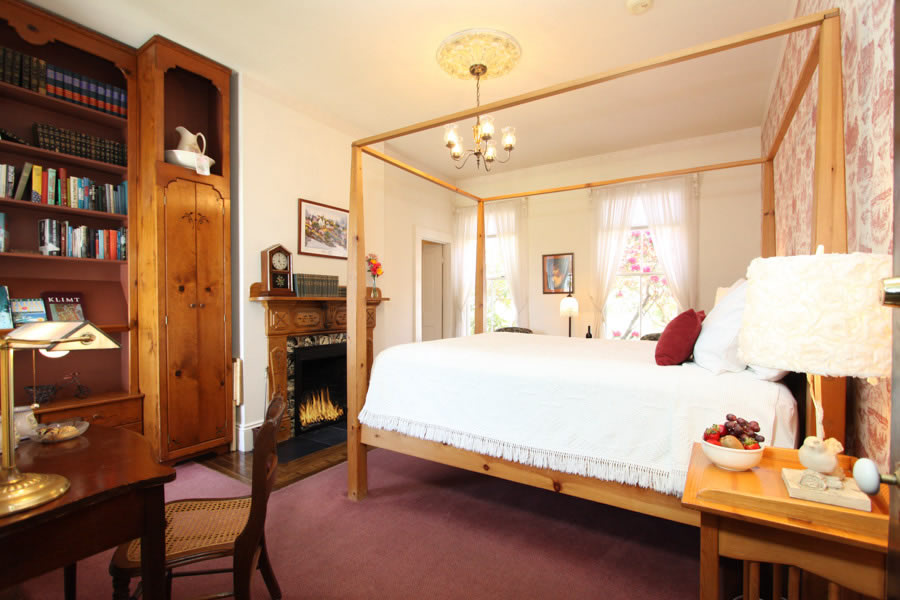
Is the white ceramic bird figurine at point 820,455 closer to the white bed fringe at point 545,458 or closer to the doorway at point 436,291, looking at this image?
the white bed fringe at point 545,458

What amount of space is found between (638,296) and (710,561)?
449 centimetres

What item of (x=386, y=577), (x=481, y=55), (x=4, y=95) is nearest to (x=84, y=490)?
(x=386, y=577)

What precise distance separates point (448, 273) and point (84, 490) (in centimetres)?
554

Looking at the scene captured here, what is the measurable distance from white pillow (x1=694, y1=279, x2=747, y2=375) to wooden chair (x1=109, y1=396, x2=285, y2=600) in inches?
68.1

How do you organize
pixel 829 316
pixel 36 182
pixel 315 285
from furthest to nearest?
pixel 315 285
pixel 36 182
pixel 829 316

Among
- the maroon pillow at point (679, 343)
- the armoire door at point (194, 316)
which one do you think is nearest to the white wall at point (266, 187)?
the armoire door at point (194, 316)

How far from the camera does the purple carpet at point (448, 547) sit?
68.5 inches

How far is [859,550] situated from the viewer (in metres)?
0.86

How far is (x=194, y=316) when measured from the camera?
3115 millimetres

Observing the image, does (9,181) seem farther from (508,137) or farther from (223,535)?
(508,137)

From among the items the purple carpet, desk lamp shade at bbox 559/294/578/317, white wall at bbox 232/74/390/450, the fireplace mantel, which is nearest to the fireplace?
the fireplace mantel

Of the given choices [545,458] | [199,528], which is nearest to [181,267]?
[199,528]

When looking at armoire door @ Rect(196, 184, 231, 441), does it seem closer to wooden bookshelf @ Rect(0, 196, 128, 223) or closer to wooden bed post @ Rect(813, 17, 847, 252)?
wooden bookshelf @ Rect(0, 196, 128, 223)

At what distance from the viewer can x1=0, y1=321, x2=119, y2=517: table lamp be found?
896 millimetres
